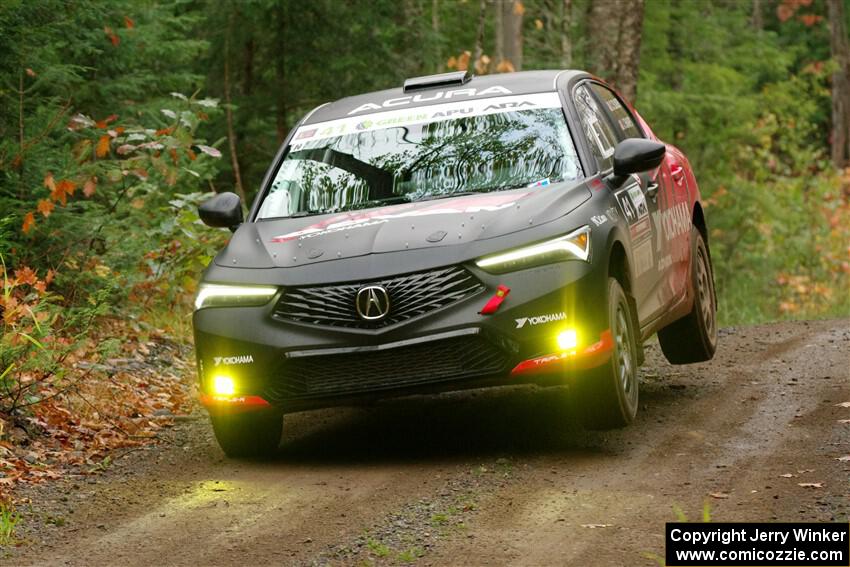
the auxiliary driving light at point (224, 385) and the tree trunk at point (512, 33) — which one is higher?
the tree trunk at point (512, 33)

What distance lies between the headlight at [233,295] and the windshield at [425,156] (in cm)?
92

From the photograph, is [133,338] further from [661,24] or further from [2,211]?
[661,24]

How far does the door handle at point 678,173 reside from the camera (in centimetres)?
923

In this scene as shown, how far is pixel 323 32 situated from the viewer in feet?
56.1

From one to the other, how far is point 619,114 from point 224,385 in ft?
11.6

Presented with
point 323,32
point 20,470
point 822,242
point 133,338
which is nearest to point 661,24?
point 822,242

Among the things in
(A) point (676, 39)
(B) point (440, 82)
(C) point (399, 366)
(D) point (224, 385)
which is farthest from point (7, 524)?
(A) point (676, 39)

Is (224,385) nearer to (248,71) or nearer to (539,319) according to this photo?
(539,319)

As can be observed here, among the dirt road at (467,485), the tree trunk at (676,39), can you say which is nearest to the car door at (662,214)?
the dirt road at (467,485)

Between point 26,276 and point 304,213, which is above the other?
point 304,213

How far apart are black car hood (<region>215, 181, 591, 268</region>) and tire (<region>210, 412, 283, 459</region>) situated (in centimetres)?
85

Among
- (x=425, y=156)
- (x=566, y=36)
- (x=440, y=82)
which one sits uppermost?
(x=440, y=82)

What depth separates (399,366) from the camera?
262 inches

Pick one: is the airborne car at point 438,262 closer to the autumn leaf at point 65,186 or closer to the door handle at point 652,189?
the door handle at point 652,189
